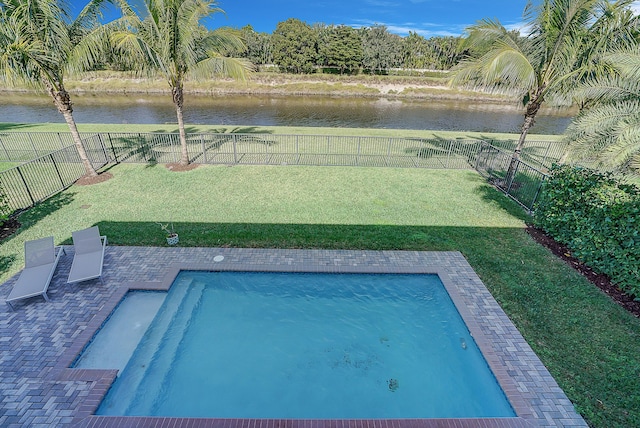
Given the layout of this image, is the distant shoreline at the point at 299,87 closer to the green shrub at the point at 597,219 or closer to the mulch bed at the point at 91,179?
the mulch bed at the point at 91,179

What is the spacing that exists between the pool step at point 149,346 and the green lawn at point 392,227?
67.3 inches

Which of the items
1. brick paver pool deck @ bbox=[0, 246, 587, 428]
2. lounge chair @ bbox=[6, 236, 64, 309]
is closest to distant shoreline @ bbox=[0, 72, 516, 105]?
lounge chair @ bbox=[6, 236, 64, 309]

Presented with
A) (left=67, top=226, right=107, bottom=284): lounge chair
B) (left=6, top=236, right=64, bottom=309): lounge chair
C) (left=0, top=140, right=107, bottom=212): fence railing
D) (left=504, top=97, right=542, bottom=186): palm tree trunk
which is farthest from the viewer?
(left=504, top=97, right=542, bottom=186): palm tree trunk

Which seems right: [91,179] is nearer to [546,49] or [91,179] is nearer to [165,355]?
[165,355]

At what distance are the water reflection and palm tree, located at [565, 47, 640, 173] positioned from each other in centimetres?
2383

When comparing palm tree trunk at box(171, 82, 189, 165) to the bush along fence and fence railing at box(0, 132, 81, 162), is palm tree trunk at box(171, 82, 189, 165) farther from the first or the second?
fence railing at box(0, 132, 81, 162)

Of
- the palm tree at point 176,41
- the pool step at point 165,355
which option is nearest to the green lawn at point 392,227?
the pool step at point 165,355

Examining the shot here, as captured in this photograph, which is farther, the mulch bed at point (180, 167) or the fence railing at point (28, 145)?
the fence railing at point (28, 145)

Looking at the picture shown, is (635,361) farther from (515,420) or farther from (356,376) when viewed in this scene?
(356,376)

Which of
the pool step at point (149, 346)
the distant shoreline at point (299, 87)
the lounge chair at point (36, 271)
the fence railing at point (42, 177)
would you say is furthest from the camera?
the distant shoreline at point (299, 87)

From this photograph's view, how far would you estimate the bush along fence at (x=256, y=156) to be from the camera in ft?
37.6

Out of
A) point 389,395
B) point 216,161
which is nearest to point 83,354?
point 389,395

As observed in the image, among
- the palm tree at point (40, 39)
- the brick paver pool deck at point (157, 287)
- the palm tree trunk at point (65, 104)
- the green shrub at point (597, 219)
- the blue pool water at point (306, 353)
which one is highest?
the palm tree at point (40, 39)

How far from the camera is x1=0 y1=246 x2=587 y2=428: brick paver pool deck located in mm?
4305
